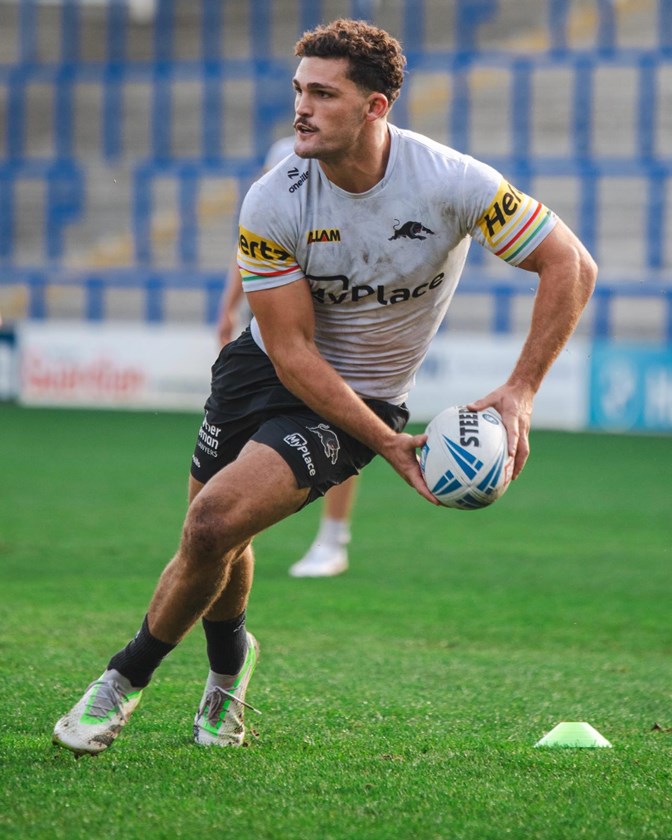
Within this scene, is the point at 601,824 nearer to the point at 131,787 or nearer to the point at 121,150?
the point at 131,787

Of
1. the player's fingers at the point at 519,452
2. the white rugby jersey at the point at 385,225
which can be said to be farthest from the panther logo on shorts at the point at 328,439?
the player's fingers at the point at 519,452

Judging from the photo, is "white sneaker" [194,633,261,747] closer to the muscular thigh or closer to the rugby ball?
the muscular thigh

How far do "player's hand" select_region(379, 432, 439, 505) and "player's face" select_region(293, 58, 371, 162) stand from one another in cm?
84

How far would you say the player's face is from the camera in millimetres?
3926

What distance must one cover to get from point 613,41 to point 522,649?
17.8 meters

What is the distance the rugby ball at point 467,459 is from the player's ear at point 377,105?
89 cm

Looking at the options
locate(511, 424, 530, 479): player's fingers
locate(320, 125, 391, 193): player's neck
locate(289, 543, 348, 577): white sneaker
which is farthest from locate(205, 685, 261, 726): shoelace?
locate(289, 543, 348, 577): white sneaker

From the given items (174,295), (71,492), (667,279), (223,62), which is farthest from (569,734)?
(223,62)

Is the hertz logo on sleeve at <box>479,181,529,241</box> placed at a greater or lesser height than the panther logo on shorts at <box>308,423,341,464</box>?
greater

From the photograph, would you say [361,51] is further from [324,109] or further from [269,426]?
[269,426]

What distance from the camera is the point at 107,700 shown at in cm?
398

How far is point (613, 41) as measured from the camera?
21.9 meters

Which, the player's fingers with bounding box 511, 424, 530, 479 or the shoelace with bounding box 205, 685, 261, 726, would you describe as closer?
the player's fingers with bounding box 511, 424, 530, 479

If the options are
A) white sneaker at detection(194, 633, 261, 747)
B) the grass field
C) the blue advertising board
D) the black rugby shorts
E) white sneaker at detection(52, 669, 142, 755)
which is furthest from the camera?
the blue advertising board
